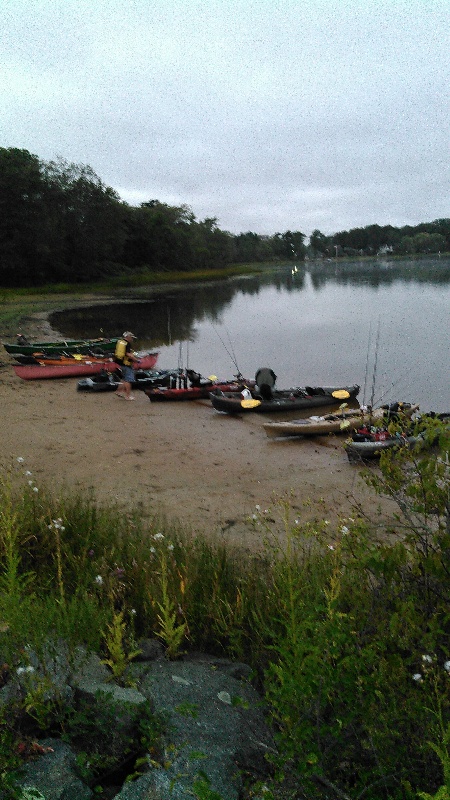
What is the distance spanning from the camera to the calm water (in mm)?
22289

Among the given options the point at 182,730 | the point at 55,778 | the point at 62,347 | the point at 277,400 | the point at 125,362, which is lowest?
the point at 277,400

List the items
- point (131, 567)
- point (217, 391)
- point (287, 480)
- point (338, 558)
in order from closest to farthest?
point (338, 558), point (131, 567), point (287, 480), point (217, 391)

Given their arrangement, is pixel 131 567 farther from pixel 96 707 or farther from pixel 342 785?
pixel 342 785

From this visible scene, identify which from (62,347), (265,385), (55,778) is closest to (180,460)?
(265,385)

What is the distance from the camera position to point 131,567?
4945 millimetres

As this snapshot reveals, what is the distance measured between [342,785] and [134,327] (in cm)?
3374

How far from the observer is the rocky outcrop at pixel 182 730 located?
2547mm

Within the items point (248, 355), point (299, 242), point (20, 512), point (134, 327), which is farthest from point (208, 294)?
point (299, 242)

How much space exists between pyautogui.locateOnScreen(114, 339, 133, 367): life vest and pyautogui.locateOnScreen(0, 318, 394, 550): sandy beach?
2.07 meters

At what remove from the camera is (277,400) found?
15867 mm

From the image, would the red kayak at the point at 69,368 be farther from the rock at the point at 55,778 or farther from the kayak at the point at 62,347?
the rock at the point at 55,778

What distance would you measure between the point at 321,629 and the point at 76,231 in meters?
70.0

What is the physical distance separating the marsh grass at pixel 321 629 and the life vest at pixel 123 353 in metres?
13.6

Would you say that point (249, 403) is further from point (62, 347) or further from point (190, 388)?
point (62, 347)
